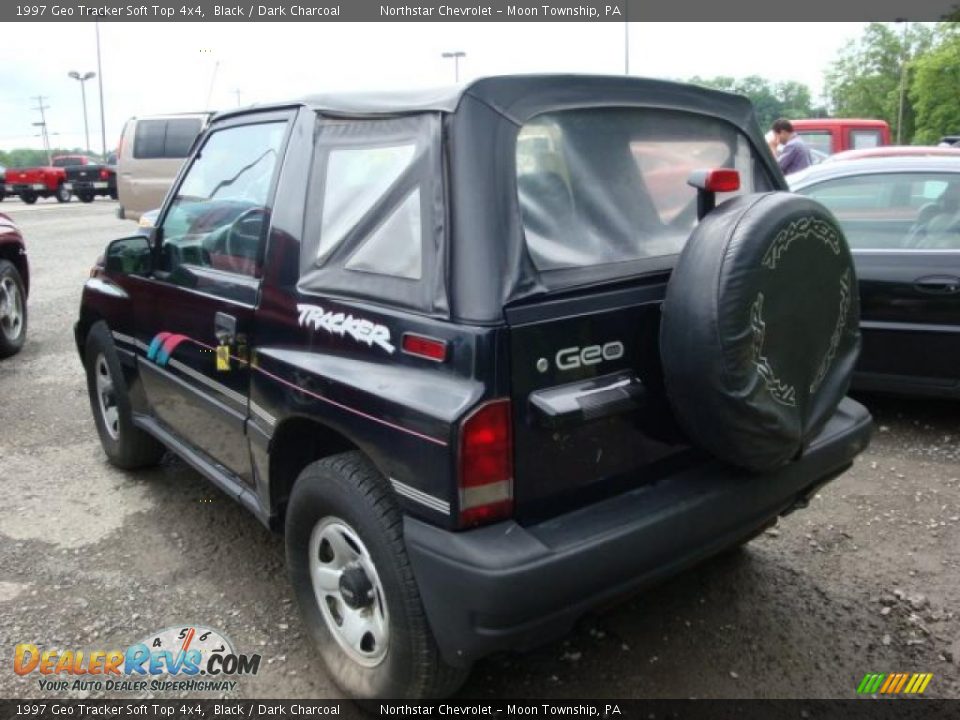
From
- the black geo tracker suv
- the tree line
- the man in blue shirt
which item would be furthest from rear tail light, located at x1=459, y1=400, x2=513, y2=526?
the tree line

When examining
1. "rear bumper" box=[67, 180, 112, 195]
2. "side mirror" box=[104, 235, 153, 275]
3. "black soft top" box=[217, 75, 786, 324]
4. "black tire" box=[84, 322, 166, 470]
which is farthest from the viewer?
"rear bumper" box=[67, 180, 112, 195]

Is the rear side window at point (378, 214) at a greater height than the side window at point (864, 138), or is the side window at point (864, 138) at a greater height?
the side window at point (864, 138)

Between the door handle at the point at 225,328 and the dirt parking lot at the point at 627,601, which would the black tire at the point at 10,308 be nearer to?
the dirt parking lot at the point at 627,601

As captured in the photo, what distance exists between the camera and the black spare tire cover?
2.07 m

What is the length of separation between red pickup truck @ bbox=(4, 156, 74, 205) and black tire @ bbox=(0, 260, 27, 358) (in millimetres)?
22043

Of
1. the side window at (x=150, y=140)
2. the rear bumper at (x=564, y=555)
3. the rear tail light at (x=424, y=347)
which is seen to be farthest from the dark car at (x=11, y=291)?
the side window at (x=150, y=140)

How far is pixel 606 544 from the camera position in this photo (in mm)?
2066

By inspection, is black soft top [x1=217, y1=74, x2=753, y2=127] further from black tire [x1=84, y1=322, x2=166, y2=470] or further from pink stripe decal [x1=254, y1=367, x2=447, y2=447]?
black tire [x1=84, y1=322, x2=166, y2=470]

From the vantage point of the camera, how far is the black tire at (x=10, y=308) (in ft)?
21.8

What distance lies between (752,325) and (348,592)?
137 centimetres

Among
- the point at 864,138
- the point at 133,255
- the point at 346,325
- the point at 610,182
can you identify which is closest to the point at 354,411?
the point at 346,325

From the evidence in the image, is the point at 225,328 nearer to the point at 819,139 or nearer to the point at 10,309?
the point at 10,309

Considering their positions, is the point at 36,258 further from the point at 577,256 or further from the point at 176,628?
the point at 577,256

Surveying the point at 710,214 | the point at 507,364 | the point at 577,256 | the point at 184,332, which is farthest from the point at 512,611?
the point at 184,332
